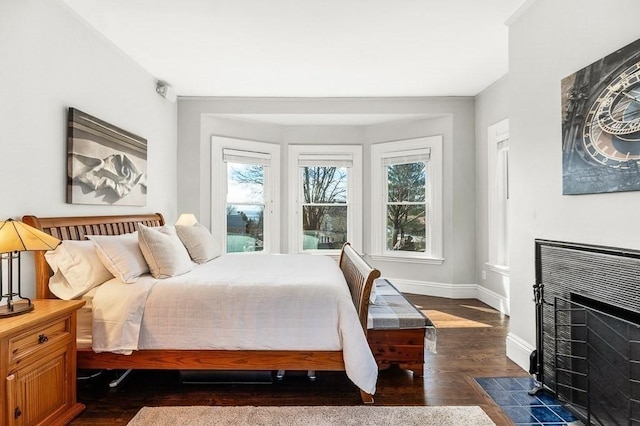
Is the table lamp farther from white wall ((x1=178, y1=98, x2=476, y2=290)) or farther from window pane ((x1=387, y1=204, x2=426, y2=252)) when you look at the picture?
window pane ((x1=387, y1=204, x2=426, y2=252))

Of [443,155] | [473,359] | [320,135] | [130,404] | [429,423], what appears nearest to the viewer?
[429,423]

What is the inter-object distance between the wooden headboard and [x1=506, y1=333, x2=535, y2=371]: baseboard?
333cm

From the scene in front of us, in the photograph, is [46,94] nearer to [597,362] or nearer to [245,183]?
[245,183]

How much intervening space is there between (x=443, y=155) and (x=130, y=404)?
4378 mm

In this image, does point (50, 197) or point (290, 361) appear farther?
point (50, 197)

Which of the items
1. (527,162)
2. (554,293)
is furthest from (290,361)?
(527,162)

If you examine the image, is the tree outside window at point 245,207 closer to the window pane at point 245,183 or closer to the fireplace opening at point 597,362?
the window pane at point 245,183

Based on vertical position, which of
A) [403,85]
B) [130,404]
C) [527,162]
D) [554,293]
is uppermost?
[403,85]

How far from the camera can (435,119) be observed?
5.06 meters

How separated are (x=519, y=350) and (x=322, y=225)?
3247mm

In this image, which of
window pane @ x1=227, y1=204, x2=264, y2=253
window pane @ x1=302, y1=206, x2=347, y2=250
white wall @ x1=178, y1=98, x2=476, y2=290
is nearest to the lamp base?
white wall @ x1=178, y1=98, x2=476, y2=290

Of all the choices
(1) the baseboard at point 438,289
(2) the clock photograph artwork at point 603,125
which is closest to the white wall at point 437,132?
(1) the baseboard at point 438,289

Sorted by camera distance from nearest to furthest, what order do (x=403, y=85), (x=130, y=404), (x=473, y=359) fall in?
(x=130, y=404), (x=473, y=359), (x=403, y=85)

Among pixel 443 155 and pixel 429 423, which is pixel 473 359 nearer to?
pixel 429 423
